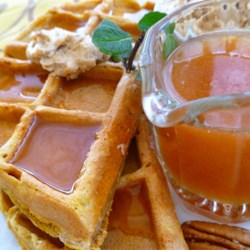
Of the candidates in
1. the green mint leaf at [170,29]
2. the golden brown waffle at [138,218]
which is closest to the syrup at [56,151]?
the golden brown waffle at [138,218]

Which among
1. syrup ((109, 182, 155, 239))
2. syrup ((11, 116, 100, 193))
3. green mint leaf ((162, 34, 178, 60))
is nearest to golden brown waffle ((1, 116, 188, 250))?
syrup ((109, 182, 155, 239))

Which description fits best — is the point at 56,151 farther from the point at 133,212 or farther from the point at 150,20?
the point at 150,20

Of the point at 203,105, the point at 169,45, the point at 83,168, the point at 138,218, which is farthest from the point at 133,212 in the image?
the point at 169,45

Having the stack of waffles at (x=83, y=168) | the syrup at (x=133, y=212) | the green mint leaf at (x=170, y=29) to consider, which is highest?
the green mint leaf at (x=170, y=29)

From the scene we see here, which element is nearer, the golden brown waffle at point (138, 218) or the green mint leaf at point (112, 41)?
the golden brown waffle at point (138, 218)

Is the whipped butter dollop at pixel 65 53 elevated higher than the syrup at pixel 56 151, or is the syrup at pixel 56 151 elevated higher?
the whipped butter dollop at pixel 65 53

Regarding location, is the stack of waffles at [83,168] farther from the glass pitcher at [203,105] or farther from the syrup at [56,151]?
the glass pitcher at [203,105]
